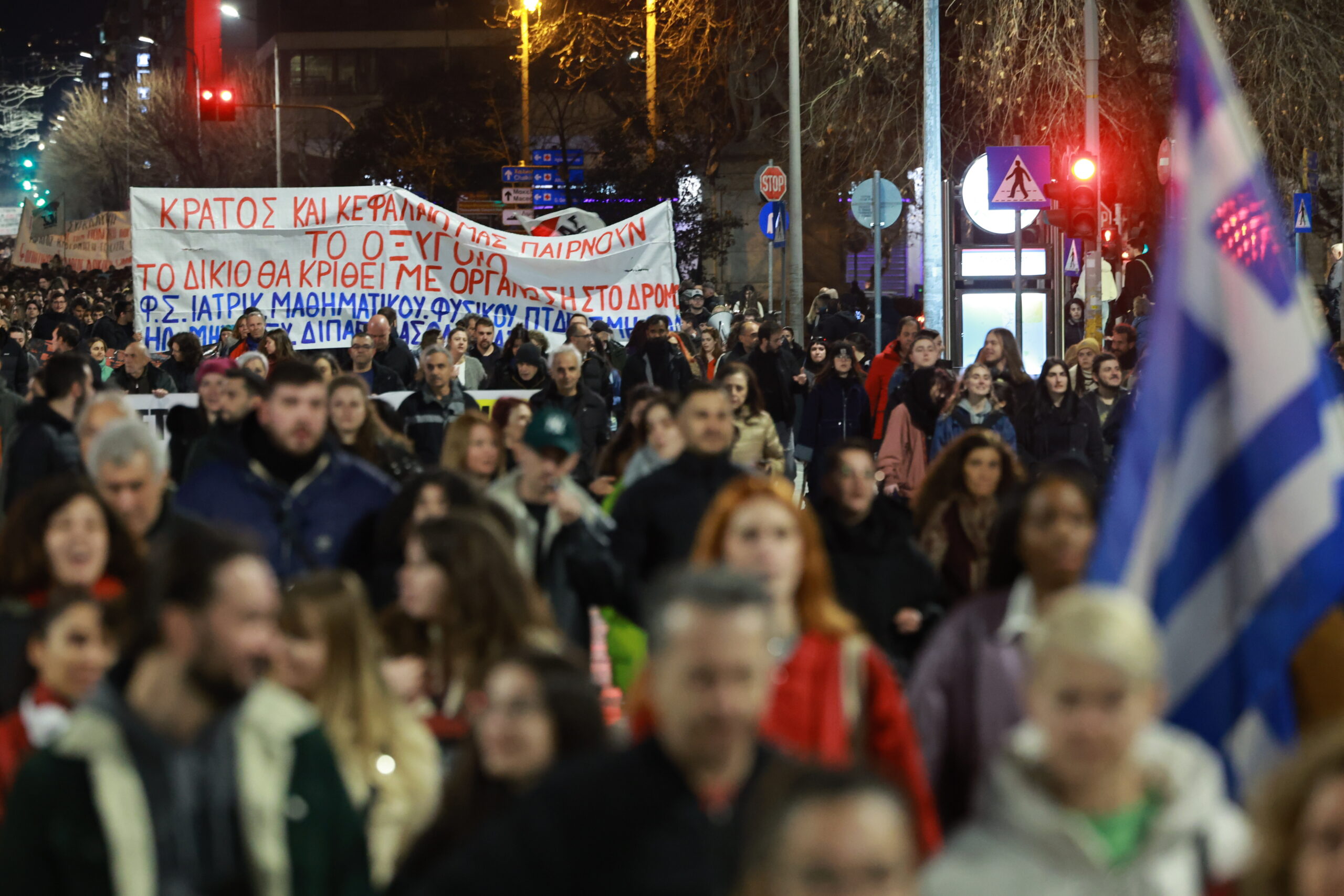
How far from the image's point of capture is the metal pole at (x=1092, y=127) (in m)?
21.9

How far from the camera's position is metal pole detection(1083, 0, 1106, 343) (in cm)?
2194

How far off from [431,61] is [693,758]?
88.6m

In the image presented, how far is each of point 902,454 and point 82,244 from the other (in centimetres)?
2776

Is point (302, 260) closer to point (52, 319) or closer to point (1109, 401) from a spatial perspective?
point (1109, 401)

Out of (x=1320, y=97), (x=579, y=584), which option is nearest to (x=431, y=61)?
(x=1320, y=97)

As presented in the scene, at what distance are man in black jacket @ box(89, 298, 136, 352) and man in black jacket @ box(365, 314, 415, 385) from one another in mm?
7413

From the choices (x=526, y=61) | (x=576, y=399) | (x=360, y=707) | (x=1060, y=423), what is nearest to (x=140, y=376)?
(x=576, y=399)

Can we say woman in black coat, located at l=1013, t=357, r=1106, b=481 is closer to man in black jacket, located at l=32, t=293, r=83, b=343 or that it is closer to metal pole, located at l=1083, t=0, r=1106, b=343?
metal pole, located at l=1083, t=0, r=1106, b=343

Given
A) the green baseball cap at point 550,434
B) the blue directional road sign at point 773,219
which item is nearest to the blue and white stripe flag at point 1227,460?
the green baseball cap at point 550,434

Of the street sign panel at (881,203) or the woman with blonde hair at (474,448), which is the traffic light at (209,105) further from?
the woman with blonde hair at (474,448)

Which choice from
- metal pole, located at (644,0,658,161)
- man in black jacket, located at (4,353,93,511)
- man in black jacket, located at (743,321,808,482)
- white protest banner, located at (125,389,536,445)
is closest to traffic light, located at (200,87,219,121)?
metal pole, located at (644,0,658,161)

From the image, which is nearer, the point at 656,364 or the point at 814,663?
the point at 814,663

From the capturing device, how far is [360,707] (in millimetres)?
4508

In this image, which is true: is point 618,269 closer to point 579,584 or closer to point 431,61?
point 579,584
